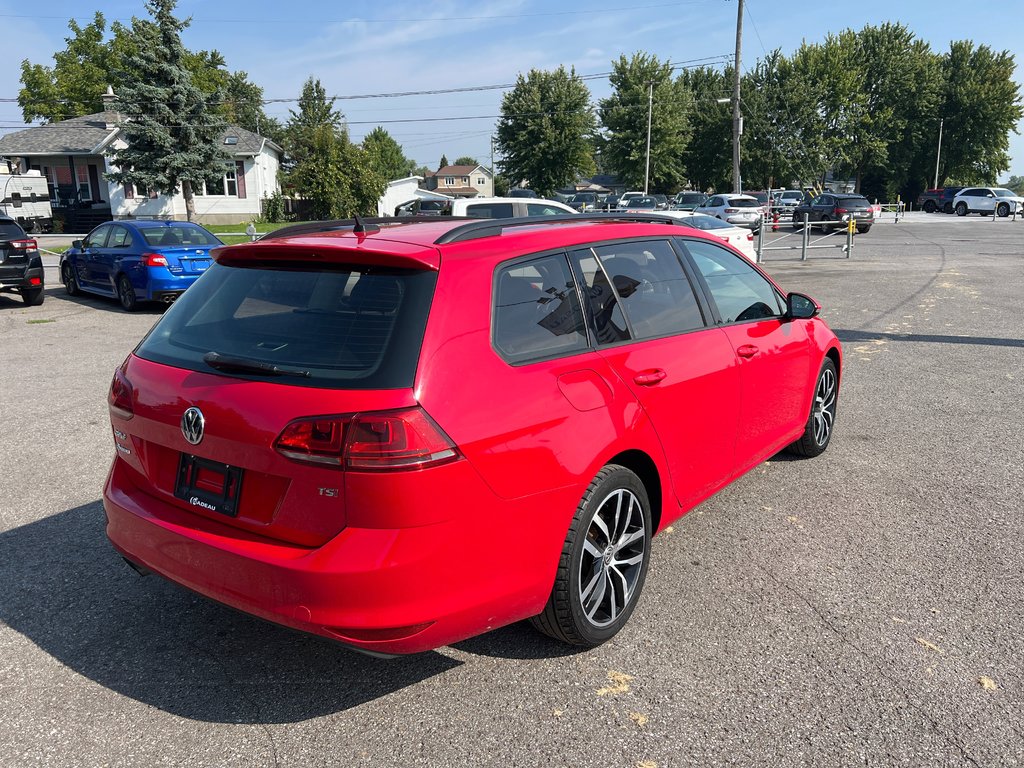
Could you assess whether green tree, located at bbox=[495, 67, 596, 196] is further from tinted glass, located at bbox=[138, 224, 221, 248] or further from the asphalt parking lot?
the asphalt parking lot

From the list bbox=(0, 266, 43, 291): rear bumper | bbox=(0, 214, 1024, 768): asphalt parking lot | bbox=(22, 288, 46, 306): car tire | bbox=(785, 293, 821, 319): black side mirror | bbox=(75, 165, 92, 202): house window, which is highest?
bbox=(75, 165, 92, 202): house window

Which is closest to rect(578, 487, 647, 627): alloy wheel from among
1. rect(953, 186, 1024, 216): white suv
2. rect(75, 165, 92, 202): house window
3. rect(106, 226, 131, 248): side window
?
rect(106, 226, 131, 248): side window

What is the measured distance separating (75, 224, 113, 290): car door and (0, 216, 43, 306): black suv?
0.85 meters

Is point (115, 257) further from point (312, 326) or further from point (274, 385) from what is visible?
point (274, 385)

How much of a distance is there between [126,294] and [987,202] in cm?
5238

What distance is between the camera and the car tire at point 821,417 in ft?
17.7

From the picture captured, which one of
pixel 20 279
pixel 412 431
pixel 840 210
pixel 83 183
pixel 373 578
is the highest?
pixel 83 183

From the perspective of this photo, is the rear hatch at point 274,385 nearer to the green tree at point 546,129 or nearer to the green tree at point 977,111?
the green tree at point 546,129

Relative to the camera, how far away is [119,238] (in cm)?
1363

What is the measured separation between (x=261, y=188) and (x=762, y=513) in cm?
4825

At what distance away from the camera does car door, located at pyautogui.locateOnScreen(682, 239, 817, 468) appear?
425 centimetres

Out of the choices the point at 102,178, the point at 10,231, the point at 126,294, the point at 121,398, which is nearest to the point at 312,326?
the point at 121,398

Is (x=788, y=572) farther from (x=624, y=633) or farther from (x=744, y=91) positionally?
(x=744, y=91)

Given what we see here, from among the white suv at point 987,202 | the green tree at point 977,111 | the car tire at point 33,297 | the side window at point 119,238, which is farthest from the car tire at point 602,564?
the green tree at point 977,111
